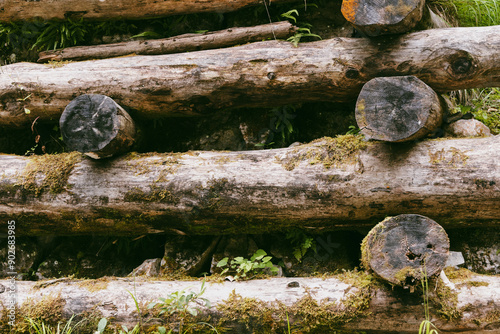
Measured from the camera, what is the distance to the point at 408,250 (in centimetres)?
238

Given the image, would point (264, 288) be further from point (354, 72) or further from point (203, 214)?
point (354, 72)

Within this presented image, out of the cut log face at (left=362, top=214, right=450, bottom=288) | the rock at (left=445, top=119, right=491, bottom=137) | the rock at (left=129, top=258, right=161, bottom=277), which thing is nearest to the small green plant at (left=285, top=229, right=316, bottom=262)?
the cut log face at (left=362, top=214, right=450, bottom=288)

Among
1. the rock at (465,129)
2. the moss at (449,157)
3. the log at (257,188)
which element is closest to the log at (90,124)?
the log at (257,188)

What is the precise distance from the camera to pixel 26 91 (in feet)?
12.0

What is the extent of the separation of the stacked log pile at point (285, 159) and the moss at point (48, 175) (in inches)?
0.5

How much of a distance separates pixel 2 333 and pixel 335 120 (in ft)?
11.3

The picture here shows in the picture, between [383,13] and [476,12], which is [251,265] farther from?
[476,12]

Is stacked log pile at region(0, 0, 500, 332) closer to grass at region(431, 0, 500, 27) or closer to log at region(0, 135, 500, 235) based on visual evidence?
log at region(0, 135, 500, 235)

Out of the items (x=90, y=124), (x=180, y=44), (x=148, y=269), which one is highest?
(x=180, y=44)

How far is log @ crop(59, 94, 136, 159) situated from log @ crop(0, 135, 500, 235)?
0.33 meters

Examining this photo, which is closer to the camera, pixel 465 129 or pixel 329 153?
pixel 329 153

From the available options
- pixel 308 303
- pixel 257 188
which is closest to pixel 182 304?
pixel 308 303

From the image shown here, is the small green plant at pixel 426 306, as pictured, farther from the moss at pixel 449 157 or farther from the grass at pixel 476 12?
the grass at pixel 476 12

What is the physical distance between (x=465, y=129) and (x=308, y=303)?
2121 mm
